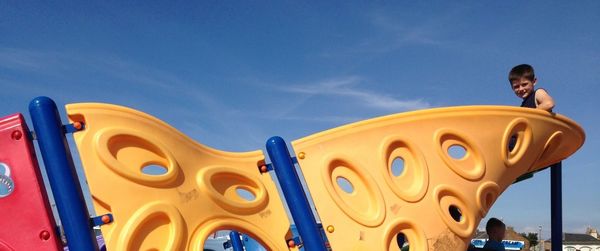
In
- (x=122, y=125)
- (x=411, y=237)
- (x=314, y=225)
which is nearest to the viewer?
(x=122, y=125)

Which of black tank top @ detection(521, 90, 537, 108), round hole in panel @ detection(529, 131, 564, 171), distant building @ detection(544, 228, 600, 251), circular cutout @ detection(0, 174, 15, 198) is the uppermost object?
circular cutout @ detection(0, 174, 15, 198)

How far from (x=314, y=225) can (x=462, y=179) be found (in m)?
1.13

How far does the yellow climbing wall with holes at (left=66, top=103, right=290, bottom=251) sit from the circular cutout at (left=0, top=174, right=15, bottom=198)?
37 cm

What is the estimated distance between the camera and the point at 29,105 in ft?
9.29

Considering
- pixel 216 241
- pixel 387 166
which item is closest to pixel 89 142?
pixel 387 166

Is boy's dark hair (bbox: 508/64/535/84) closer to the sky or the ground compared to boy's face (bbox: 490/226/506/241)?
closer to the sky

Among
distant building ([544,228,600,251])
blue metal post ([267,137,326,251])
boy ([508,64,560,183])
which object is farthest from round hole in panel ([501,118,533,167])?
distant building ([544,228,600,251])

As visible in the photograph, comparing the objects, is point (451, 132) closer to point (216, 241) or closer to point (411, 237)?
point (411, 237)

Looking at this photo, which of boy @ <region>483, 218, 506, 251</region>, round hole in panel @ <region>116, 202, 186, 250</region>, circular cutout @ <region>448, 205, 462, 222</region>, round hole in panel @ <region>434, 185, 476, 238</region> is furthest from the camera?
boy @ <region>483, 218, 506, 251</region>

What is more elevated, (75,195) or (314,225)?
(75,195)

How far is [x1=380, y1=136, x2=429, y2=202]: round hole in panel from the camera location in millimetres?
3516

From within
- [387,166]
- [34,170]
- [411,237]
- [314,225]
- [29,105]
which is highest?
[29,105]

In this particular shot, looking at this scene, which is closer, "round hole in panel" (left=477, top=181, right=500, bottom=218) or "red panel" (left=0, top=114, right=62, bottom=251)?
"red panel" (left=0, top=114, right=62, bottom=251)

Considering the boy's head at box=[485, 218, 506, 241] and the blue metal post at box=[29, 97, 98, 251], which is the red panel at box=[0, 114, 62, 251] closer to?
the blue metal post at box=[29, 97, 98, 251]
